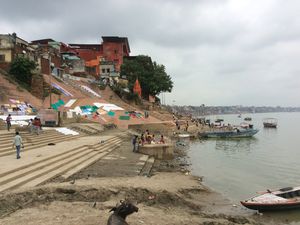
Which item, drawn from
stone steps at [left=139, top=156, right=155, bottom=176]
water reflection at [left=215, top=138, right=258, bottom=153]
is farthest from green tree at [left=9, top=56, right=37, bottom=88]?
stone steps at [left=139, top=156, right=155, bottom=176]

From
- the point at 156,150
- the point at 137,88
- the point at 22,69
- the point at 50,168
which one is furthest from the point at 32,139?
the point at 137,88

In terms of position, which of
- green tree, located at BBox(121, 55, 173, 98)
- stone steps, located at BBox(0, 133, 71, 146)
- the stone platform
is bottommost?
the stone platform

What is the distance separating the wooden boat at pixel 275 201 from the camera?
16062 mm

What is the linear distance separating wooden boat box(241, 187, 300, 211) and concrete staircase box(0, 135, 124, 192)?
27.0 feet

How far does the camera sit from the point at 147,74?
8281 centimetres

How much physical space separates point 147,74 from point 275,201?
67861mm

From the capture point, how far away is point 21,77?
56.6 meters

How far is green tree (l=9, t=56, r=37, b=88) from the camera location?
2195 inches

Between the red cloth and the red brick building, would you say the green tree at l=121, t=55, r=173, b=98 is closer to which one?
the red cloth

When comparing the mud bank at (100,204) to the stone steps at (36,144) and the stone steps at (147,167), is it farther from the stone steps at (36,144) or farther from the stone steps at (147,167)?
the stone steps at (36,144)

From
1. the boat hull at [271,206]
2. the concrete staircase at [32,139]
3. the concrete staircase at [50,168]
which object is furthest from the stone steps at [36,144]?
the boat hull at [271,206]

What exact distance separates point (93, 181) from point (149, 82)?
6801 centimetres

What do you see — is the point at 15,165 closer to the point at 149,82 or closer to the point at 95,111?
the point at 95,111

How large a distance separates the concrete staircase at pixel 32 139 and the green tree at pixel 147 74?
164 ft
